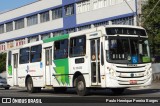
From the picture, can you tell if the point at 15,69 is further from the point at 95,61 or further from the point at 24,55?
the point at 95,61

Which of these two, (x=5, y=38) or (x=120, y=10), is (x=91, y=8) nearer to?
(x=120, y=10)

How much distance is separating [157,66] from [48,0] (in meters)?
36.3

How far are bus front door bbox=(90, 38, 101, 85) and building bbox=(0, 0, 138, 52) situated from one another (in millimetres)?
30406

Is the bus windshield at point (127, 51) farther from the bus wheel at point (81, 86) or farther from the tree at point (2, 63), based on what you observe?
the tree at point (2, 63)

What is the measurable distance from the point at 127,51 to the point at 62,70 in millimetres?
4452

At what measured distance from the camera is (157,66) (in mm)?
42250

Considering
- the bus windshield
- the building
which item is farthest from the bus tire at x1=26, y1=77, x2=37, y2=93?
the building

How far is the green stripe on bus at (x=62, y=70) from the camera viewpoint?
70.9ft

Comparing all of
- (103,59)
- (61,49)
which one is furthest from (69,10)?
(103,59)

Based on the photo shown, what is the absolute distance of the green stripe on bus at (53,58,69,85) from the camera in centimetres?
2160

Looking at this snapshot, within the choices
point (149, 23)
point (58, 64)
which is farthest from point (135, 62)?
point (149, 23)

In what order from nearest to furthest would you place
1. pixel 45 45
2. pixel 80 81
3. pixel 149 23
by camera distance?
pixel 80 81 → pixel 45 45 → pixel 149 23

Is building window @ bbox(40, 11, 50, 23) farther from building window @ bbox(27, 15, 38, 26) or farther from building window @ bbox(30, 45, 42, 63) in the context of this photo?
building window @ bbox(30, 45, 42, 63)

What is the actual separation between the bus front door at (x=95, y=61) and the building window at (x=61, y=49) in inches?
95.5
